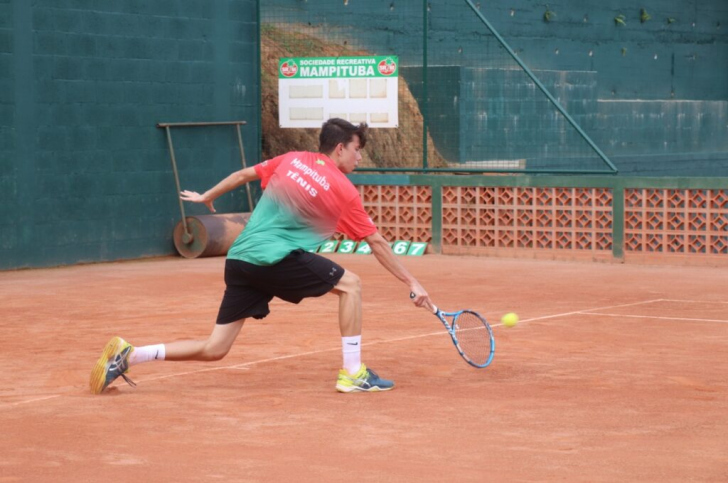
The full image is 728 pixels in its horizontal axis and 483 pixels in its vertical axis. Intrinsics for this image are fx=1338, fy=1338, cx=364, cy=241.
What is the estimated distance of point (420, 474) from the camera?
19.8 feet

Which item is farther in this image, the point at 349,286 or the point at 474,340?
the point at 474,340

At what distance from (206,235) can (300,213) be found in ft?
30.8

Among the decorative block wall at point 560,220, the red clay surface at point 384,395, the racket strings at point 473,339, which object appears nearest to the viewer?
the red clay surface at point 384,395

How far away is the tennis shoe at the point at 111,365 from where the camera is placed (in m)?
7.98

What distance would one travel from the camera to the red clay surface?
20.6 feet

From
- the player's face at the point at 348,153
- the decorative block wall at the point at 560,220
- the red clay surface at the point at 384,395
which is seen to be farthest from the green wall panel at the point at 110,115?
the player's face at the point at 348,153

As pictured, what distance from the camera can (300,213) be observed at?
8.03m

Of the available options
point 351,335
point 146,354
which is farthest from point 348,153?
point 146,354

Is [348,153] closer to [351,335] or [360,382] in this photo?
[351,335]

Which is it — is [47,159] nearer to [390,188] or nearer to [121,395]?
[390,188]

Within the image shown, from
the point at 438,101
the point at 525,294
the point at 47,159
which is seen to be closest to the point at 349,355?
the point at 525,294

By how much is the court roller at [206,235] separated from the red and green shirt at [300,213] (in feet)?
30.4

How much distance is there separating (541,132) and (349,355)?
11032 mm

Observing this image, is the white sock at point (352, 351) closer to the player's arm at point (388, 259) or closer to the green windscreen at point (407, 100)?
the player's arm at point (388, 259)
